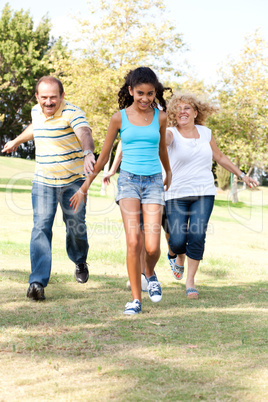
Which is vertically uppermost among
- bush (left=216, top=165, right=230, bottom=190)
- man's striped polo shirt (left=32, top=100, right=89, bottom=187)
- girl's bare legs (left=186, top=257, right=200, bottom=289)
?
man's striped polo shirt (left=32, top=100, right=89, bottom=187)

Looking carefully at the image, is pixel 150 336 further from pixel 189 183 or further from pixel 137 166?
pixel 189 183

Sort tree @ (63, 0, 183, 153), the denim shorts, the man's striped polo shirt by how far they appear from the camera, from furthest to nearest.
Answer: tree @ (63, 0, 183, 153), the man's striped polo shirt, the denim shorts

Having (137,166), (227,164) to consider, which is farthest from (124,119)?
(227,164)

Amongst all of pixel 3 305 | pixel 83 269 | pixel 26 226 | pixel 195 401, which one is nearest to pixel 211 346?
pixel 195 401

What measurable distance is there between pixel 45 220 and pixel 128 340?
191cm

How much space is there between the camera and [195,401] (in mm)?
2609

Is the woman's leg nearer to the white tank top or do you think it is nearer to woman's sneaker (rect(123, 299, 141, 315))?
the white tank top

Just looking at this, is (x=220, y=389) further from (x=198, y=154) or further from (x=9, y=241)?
(x=9, y=241)

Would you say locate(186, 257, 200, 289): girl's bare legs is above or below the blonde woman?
below

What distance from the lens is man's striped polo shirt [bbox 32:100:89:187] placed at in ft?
17.1

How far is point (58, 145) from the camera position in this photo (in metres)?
5.27

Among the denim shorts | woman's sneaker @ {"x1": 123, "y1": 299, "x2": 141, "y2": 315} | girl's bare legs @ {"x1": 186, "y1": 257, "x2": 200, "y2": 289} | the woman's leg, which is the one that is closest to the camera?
woman's sneaker @ {"x1": 123, "y1": 299, "x2": 141, "y2": 315}

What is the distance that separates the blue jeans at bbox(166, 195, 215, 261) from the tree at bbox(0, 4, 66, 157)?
41.9 metres

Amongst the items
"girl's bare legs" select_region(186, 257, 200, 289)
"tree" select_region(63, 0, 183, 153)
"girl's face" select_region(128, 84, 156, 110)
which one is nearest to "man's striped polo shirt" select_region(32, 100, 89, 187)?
"girl's face" select_region(128, 84, 156, 110)
